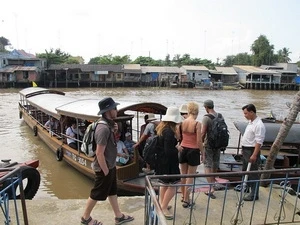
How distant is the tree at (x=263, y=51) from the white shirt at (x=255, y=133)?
66.2 meters

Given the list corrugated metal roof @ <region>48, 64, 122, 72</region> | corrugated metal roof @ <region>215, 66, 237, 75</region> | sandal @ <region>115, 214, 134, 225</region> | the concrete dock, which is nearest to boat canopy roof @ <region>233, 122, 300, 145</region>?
the concrete dock

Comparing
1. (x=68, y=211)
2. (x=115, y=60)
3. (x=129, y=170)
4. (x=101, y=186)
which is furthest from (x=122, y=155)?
(x=115, y=60)

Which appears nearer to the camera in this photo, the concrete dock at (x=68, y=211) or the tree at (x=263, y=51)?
the concrete dock at (x=68, y=211)

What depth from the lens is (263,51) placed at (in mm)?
65125

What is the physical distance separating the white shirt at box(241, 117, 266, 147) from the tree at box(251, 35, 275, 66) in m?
66.2

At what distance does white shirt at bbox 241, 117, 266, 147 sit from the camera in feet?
14.3

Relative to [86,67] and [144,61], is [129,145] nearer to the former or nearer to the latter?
[86,67]

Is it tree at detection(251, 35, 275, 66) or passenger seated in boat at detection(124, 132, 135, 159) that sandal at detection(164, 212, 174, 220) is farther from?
tree at detection(251, 35, 275, 66)

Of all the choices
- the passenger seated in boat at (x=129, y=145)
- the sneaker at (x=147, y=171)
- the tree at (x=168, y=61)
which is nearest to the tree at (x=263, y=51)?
the tree at (x=168, y=61)

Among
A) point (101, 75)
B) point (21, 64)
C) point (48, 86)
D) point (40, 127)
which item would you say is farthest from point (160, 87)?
point (40, 127)

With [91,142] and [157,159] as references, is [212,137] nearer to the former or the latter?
[157,159]

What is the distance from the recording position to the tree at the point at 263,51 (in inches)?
2554

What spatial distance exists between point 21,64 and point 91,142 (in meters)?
47.1

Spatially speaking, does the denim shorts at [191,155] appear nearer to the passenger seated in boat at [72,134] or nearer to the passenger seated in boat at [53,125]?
the passenger seated in boat at [72,134]
